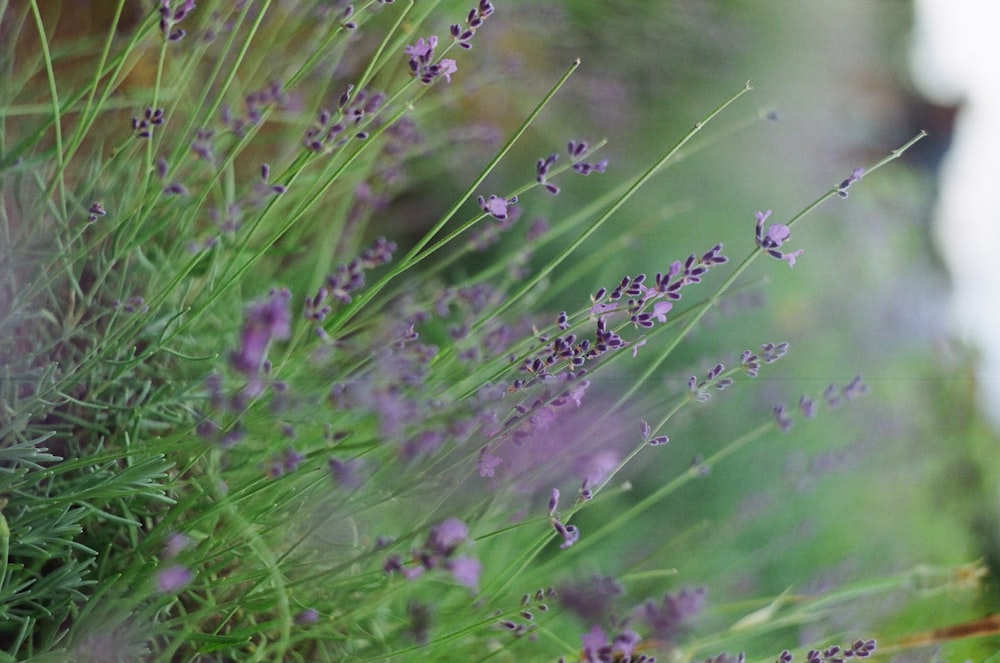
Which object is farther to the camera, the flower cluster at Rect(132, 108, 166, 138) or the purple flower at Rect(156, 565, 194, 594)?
the flower cluster at Rect(132, 108, 166, 138)

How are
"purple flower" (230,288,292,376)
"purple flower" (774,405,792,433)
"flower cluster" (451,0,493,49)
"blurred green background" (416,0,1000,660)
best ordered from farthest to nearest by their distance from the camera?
"blurred green background" (416,0,1000,660) → "purple flower" (774,405,792,433) → "flower cluster" (451,0,493,49) → "purple flower" (230,288,292,376)

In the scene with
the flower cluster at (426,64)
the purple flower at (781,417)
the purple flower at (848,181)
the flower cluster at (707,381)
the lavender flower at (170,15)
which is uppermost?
the purple flower at (848,181)

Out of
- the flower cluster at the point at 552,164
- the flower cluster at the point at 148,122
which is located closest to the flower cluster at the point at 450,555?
the flower cluster at the point at 552,164

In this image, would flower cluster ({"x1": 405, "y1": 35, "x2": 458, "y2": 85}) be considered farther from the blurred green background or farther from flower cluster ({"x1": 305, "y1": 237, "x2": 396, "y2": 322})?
the blurred green background

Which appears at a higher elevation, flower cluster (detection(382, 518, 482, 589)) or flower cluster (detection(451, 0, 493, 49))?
flower cluster (detection(451, 0, 493, 49))

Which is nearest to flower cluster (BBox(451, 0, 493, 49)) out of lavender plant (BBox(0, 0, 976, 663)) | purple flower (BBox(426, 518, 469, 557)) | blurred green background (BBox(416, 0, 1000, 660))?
lavender plant (BBox(0, 0, 976, 663))

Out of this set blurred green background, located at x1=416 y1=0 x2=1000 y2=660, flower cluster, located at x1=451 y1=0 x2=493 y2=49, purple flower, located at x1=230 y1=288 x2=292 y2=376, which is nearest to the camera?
purple flower, located at x1=230 y1=288 x2=292 y2=376

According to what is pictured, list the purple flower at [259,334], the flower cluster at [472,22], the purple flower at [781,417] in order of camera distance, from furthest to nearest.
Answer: the purple flower at [781,417] < the flower cluster at [472,22] < the purple flower at [259,334]

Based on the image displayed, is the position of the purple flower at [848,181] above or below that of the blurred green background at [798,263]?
below

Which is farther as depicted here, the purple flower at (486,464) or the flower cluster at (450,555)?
the purple flower at (486,464)

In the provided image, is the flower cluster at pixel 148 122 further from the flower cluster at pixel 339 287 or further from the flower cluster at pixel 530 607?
the flower cluster at pixel 530 607
